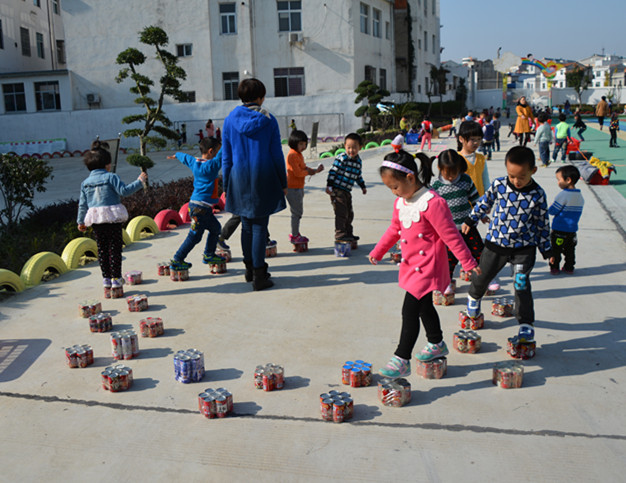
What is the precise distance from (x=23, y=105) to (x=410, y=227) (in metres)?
36.5

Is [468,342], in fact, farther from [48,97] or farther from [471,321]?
[48,97]

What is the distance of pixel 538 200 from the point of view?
429cm

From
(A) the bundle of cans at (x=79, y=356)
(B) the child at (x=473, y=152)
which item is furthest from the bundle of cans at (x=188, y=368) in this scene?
(B) the child at (x=473, y=152)

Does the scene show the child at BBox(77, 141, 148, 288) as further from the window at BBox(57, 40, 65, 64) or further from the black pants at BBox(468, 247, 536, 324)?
the window at BBox(57, 40, 65, 64)

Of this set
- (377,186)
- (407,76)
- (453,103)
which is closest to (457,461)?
(377,186)

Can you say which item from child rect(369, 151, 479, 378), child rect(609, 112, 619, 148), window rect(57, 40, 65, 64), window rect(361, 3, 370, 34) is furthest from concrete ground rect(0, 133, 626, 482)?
window rect(57, 40, 65, 64)

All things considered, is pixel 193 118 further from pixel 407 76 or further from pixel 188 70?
pixel 407 76

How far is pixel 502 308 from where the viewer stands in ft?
16.7

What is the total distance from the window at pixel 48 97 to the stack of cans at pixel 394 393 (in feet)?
118

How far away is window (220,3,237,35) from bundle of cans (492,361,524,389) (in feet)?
108

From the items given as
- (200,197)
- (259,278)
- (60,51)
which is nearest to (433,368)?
(259,278)

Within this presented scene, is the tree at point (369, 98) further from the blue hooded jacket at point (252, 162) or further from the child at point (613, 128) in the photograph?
the blue hooded jacket at point (252, 162)

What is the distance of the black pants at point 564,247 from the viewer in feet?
20.6

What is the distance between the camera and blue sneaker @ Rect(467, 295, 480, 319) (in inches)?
184
